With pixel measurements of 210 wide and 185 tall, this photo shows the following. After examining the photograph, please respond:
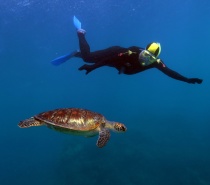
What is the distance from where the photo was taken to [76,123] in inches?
194

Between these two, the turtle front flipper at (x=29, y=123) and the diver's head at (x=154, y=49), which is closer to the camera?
the turtle front flipper at (x=29, y=123)

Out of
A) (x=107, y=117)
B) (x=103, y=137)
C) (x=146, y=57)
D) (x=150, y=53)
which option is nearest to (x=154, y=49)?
(x=150, y=53)

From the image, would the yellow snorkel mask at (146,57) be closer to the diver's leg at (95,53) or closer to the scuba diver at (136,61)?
the scuba diver at (136,61)

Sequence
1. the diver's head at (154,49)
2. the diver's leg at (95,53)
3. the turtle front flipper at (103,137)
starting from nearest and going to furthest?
the turtle front flipper at (103,137) → the diver's head at (154,49) → the diver's leg at (95,53)

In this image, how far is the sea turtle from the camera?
488 cm

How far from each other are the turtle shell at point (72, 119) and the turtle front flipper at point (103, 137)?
16 centimetres

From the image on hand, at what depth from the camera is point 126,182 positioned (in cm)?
1281

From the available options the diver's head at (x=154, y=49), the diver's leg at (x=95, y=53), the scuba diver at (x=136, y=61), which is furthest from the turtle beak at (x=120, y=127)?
the diver's leg at (x=95, y=53)

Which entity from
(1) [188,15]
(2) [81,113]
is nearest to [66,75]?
(1) [188,15]

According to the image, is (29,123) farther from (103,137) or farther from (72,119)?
(103,137)

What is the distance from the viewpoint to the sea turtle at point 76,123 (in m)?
4.88

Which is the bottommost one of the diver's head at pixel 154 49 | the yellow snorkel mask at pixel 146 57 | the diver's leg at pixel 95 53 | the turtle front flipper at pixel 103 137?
the diver's leg at pixel 95 53

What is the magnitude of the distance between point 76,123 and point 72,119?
110mm

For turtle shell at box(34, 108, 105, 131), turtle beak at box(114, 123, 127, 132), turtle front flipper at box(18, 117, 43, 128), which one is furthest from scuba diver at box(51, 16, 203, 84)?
turtle beak at box(114, 123, 127, 132)
